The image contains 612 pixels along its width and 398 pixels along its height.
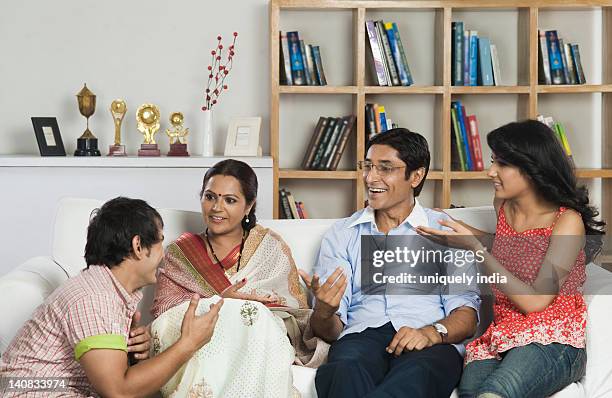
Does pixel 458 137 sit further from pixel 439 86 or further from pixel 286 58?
pixel 286 58

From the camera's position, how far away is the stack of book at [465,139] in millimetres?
4625

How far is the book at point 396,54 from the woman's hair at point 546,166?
1.87m

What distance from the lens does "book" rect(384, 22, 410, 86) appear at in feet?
14.9

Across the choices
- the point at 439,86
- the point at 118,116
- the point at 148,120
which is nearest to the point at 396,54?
the point at 439,86

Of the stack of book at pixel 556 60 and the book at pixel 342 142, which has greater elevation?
the stack of book at pixel 556 60

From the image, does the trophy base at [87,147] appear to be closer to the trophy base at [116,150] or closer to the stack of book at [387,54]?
the trophy base at [116,150]

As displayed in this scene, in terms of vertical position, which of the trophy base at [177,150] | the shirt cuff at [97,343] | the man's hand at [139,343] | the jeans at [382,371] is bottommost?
the jeans at [382,371]

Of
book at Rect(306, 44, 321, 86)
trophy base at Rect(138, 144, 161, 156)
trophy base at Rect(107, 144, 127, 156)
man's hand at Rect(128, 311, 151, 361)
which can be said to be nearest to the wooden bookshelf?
book at Rect(306, 44, 321, 86)

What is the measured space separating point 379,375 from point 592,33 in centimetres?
292

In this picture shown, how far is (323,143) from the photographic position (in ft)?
15.2

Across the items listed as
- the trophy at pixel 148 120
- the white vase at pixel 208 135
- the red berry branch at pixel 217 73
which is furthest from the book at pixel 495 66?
the trophy at pixel 148 120

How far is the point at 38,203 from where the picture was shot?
14.2ft

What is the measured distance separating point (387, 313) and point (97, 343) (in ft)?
3.37

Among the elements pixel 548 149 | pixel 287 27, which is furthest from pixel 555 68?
pixel 548 149
